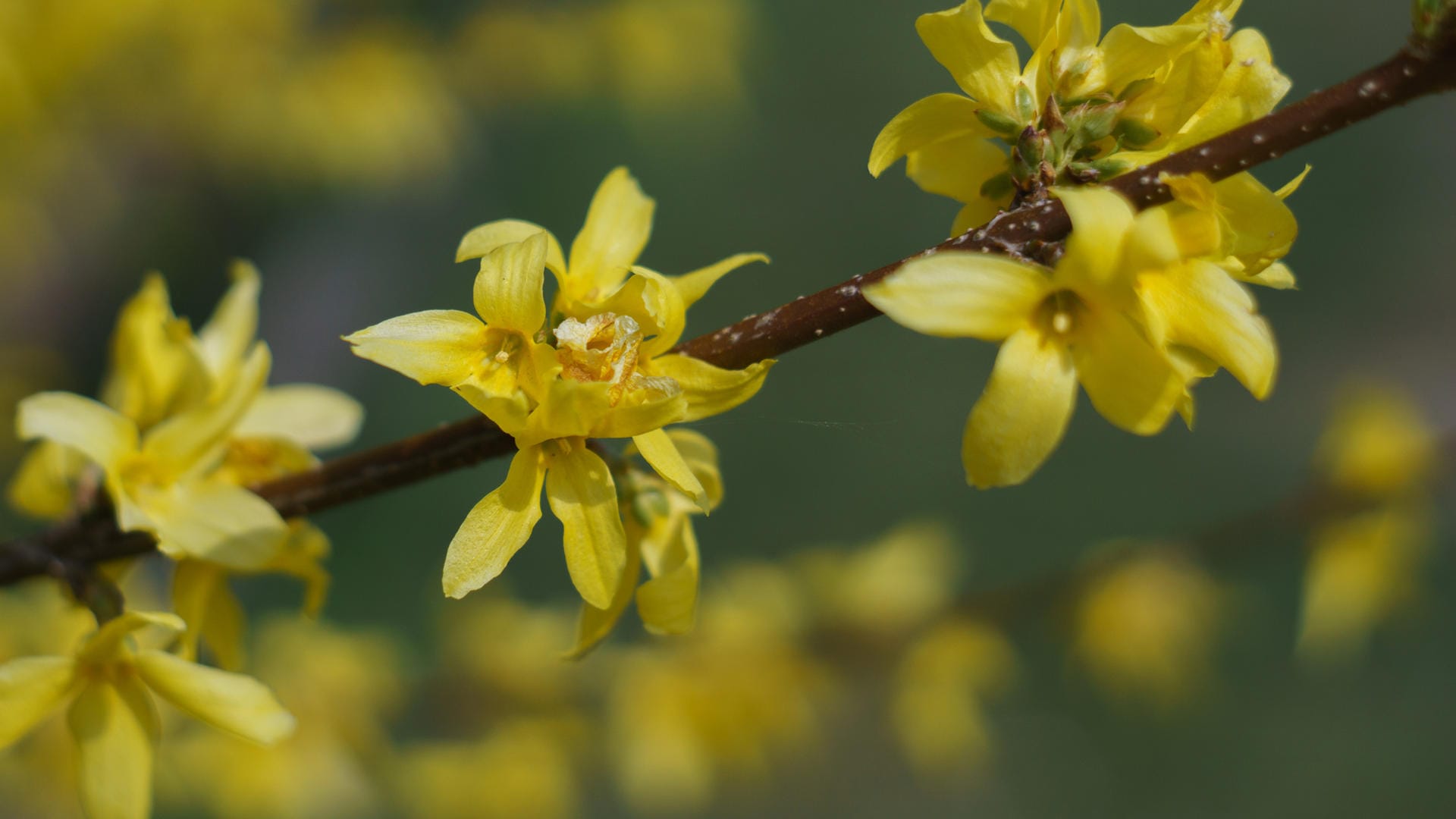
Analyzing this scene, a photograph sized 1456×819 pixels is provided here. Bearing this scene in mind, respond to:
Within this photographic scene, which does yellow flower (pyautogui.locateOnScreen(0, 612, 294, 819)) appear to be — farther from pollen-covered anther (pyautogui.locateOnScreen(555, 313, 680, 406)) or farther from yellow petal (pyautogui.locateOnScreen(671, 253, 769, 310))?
yellow petal (pyautogui.locateOnScreen(671, 253, 769, 310))

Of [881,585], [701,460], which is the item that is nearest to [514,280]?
[701,460]

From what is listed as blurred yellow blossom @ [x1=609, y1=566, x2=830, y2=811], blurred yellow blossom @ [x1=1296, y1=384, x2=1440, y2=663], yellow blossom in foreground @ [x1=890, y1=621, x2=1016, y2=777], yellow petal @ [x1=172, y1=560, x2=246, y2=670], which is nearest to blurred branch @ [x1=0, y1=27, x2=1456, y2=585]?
yellow petal @ [x1=172, y1=560, x2=246, y2=670]

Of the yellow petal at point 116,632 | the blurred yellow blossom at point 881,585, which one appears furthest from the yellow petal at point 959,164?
the blurred yellow blossom at point 881,585

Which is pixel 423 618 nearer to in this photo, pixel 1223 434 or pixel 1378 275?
pixel 1223 434

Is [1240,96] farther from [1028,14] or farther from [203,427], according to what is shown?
[203,427]

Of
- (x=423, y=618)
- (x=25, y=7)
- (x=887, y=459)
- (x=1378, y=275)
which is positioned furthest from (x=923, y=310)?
(x=1378, y=275)

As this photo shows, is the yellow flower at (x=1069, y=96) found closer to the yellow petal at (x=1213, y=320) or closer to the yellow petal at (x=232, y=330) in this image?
the yellow petal at (x=1213, y=320)
